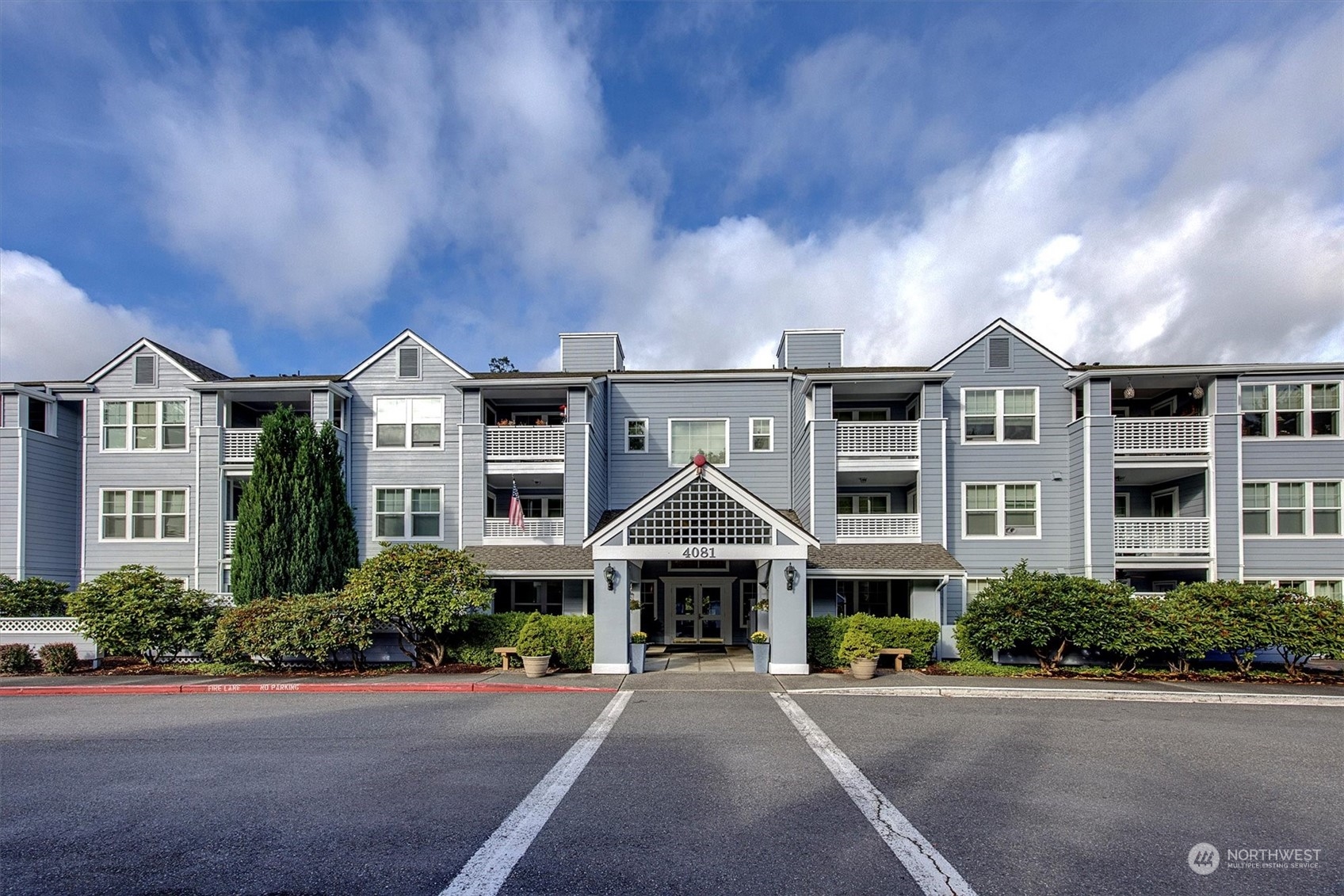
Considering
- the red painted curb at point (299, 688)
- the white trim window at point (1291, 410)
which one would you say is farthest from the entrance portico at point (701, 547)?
the white trim window at point (1291, 410)

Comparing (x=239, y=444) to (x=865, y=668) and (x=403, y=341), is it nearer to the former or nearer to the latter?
(x=403, y=341)

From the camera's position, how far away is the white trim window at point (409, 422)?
22688 mm

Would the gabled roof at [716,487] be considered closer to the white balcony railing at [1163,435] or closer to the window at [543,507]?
the window at [543,507]

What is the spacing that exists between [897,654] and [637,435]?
10559mm

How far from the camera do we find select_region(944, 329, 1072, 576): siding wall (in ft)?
70.3

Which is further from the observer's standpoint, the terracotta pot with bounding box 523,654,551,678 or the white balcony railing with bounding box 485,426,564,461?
the white balcony railing with bounding box 485,426,564,461

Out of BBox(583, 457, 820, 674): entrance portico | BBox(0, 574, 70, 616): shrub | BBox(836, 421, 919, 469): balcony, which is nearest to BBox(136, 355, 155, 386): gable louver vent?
BBox(0, 574, 70, 616): shrub

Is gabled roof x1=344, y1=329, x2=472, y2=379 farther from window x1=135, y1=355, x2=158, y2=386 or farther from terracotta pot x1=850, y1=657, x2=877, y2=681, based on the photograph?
terracotta pot x1=850, y1=657, x2=877, y2=681

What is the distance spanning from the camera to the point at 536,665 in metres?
16.6

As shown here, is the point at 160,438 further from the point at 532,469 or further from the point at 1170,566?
the point at 1170,566

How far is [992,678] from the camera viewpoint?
54.6ft

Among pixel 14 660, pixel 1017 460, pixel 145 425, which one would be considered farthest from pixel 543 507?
pixel 1017 460

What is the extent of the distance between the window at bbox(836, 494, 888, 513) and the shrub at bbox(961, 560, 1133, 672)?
19.1 feet

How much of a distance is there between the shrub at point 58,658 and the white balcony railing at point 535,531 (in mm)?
10326
